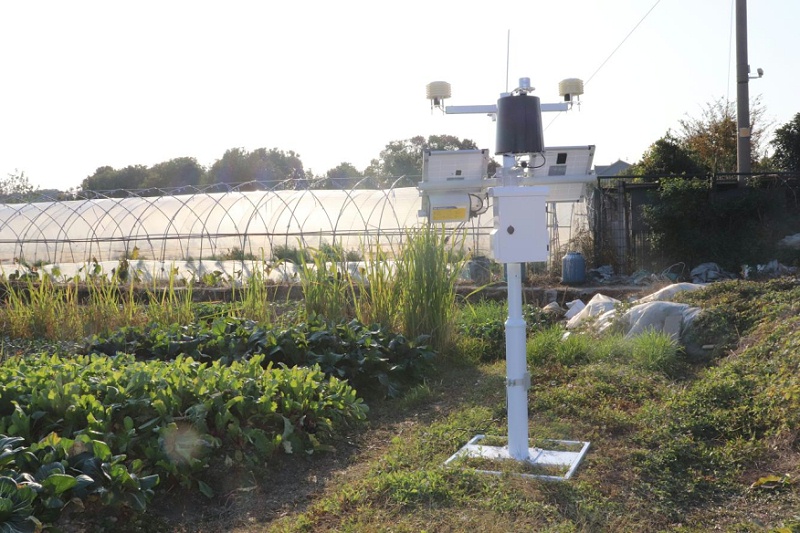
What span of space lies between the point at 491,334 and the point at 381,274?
3.91 feet

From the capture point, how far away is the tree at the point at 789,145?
64.1 feet

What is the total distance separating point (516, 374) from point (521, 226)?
2.55ft

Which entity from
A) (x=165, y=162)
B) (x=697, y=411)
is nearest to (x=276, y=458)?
(x=697, y=411)

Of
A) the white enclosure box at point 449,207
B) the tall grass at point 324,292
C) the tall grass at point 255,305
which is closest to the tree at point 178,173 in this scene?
the white enclosure box at point 449,207

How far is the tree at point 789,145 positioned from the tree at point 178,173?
28044mm

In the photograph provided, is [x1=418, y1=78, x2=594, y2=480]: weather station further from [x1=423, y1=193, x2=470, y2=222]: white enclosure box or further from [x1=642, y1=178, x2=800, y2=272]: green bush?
[x1=642, y1=178, x2=800, y2=272]: green bush

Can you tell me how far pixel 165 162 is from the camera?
133 feet

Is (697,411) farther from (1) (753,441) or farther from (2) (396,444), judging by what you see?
(2) (396,444)

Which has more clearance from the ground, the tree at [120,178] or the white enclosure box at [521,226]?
the tree at [120,178]

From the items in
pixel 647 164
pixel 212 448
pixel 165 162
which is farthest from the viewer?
pixel 165 162

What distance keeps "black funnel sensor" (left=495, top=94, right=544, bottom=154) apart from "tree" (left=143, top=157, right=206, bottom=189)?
122ft

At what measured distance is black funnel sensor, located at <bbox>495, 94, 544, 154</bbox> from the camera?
3994 mm

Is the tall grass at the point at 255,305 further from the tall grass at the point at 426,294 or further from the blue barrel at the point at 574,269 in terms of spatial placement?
the blue barrel at the point at 574,269

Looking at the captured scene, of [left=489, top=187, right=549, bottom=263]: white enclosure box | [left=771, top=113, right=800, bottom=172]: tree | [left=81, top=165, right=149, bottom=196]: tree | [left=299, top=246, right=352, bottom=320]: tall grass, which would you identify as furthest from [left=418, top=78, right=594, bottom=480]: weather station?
[left=81, top=165, right=149, bottom=196]: tree
